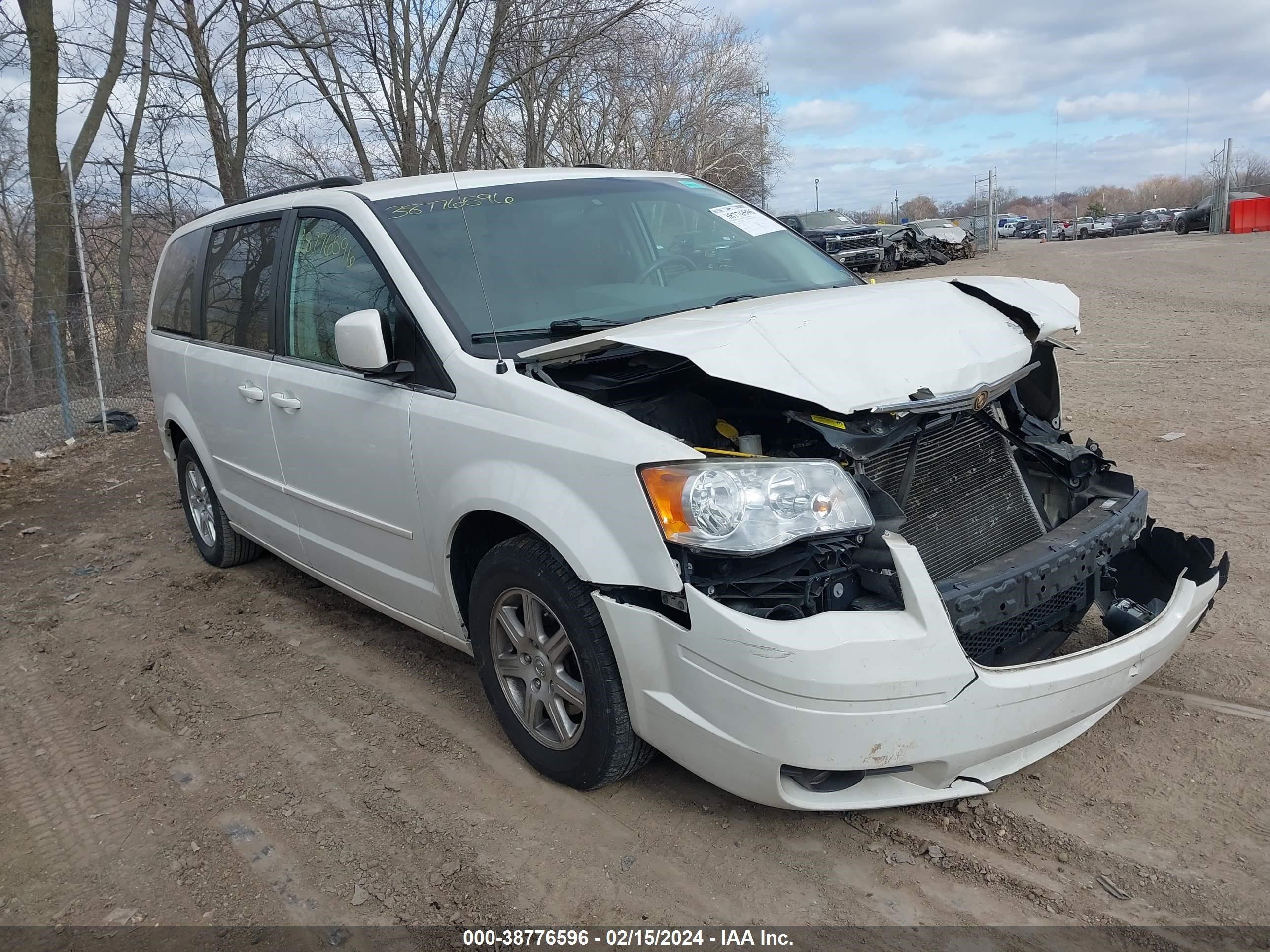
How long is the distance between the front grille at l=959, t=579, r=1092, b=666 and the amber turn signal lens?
0.80 m

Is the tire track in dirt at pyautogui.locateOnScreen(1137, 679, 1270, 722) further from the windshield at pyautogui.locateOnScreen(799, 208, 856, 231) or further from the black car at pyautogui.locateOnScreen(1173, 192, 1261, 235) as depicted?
the black car at pyautogui.locateOnScreen(1173, 192, 1261, 235)

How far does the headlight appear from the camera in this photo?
A: 2486mm

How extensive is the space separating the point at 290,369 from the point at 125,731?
155cm

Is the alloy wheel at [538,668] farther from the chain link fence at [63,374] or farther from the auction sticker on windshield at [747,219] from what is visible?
the chain link fence at [63,374]

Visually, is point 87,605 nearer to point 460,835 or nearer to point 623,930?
point 460,835

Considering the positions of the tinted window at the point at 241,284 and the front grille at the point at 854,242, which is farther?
the front grille at the point at 854,242

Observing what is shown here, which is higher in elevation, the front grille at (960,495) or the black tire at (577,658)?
the front grille at (960,495)

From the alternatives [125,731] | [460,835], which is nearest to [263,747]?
[125,731]

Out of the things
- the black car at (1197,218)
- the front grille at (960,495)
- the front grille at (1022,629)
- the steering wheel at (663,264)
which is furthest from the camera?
the black car at (1197,218)

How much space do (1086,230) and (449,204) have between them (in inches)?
2151

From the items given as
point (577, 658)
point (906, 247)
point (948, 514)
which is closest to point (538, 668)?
point (577, 658)

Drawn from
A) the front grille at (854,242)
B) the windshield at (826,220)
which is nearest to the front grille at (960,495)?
the front grille at (854,242)

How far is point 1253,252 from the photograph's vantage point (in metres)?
21.4

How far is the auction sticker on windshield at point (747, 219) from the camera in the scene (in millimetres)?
4191
